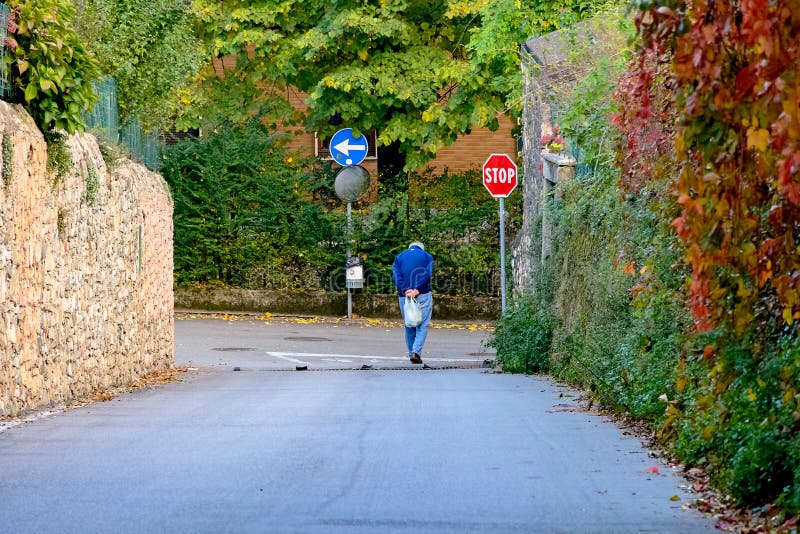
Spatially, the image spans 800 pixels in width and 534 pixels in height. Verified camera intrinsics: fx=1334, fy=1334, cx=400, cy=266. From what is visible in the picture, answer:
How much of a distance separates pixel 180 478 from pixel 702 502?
9.70ft

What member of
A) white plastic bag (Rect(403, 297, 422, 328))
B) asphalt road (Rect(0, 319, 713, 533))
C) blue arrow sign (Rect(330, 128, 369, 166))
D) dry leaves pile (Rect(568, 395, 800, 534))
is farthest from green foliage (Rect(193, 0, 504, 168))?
dry leaves pile (Rect(568, 395, 800, 534))

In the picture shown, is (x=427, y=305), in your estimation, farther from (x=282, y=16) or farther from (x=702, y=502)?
(x=702, y=502)

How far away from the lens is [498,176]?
22.1m

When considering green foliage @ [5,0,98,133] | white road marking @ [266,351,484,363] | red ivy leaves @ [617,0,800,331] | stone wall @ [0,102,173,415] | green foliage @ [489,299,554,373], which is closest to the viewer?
red ivy leaves @ [617,0,800,331]

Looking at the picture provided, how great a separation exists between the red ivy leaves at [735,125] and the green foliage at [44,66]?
6792 mm

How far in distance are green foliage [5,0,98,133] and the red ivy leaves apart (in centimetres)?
679

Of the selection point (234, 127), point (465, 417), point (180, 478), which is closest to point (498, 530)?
point (180, 478)

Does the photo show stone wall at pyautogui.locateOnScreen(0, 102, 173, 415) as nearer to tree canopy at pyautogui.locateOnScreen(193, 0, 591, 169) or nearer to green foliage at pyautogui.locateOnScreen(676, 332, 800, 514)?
green foliage at pyautogui.locateOnScreen(676, 332, 800, 514)

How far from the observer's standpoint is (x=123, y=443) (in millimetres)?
9320

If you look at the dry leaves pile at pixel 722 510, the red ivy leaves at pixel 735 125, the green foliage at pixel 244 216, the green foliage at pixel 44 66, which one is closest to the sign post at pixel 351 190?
the green foliage at pixel 244 216

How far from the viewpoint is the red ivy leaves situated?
4.70 m

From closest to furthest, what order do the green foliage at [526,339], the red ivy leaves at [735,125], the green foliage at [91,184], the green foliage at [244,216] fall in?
the red ivy leaves at [735,125] → the green foliage at [91,184] → the green foliage at [526,339] → the green foliage at [244,216]

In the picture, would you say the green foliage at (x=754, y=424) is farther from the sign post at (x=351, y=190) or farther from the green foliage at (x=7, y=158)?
→ the sign post at (x=351, y=190)

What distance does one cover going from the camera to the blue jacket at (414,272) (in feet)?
68.5
